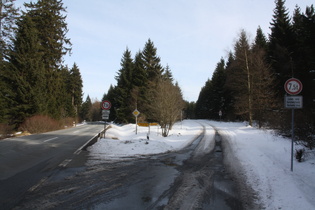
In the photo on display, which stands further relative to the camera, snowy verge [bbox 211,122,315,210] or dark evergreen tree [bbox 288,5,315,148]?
dark evergreen tree [bbox 288,5,315,148]

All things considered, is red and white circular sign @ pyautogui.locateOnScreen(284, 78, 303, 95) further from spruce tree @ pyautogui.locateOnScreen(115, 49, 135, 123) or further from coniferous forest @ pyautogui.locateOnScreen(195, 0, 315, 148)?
spruce tree @ pyautogui.locateOnScreen(115, 49, 135, 123)

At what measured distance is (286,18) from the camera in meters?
26.7

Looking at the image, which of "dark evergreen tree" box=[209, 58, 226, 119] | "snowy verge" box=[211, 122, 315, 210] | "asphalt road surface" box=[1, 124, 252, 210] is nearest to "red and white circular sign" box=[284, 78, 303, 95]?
"snowy verge" box=[211, 122, 315, 210]

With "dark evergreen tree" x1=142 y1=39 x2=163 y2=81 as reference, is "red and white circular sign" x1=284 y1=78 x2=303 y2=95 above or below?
below

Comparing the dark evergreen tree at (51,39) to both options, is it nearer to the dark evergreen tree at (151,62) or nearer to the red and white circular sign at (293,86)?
the dark evergreen tree at (151,62)

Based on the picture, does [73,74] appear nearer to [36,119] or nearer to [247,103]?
[36,119]

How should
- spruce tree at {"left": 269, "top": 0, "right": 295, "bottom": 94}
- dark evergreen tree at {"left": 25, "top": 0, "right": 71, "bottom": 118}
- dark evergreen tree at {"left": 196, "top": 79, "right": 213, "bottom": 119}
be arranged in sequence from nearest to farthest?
spruce tree at {"left": 269, "top": 0, "right": 295, "bottom": 94}, dark evergreen tree at {"left": 25, "top": 0, "right": 71, "bottom": 118}, dark evergreen tree at {"left": 196, "top": 79, "right": 213, "bottom": 119}

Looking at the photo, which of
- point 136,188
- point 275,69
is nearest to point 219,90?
point 275,69

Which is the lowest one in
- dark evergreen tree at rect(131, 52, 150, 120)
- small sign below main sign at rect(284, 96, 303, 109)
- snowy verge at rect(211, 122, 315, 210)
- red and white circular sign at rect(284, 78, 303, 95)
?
snowy verge at rect(211, 122, 315, 210)

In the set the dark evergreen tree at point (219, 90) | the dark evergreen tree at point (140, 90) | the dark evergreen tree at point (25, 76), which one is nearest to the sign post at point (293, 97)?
the dark evergreen tree at point (25, 76)

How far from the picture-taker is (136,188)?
5520 mm

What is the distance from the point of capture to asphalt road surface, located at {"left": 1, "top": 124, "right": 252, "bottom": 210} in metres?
4.45

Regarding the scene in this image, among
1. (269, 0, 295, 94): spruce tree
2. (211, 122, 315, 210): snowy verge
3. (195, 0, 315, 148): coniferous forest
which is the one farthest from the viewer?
(269, 0, 295, 94): spruce tree

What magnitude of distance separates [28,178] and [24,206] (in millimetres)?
2201
